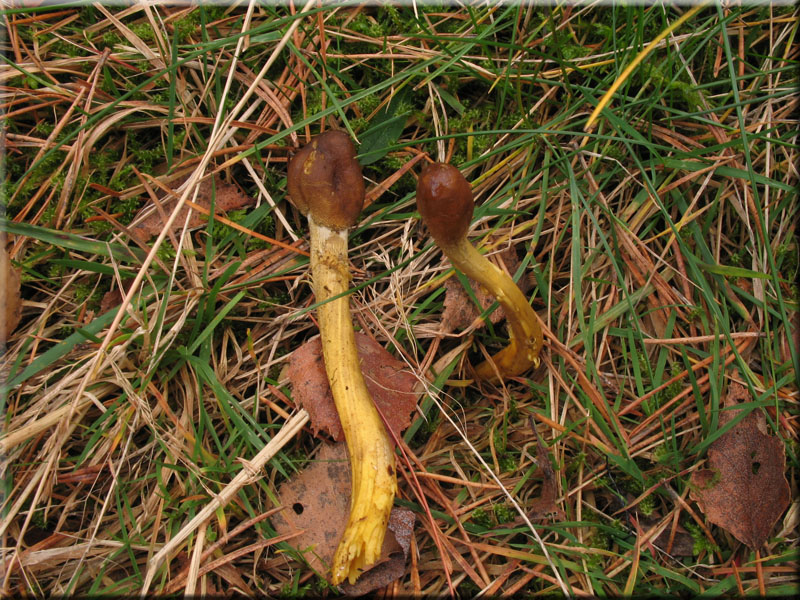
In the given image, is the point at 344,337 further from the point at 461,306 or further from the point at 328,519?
the point at 328,519

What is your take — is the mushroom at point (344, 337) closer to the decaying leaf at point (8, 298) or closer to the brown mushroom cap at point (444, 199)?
the brown mushroom cap at point (444, 199)

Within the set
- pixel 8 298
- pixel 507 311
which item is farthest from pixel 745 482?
pixel 8 298

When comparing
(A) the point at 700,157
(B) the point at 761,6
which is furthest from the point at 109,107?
(B) the point at 761,6

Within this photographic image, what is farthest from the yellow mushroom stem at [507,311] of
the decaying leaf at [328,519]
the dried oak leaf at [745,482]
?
the dried oak leaf at [745,482]

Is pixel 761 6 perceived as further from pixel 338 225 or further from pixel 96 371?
pixel 96 371

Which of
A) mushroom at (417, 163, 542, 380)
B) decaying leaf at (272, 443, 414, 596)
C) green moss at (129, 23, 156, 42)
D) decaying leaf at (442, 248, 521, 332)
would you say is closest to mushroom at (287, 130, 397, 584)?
decaying leaf at (272, 443, 414, 596)
